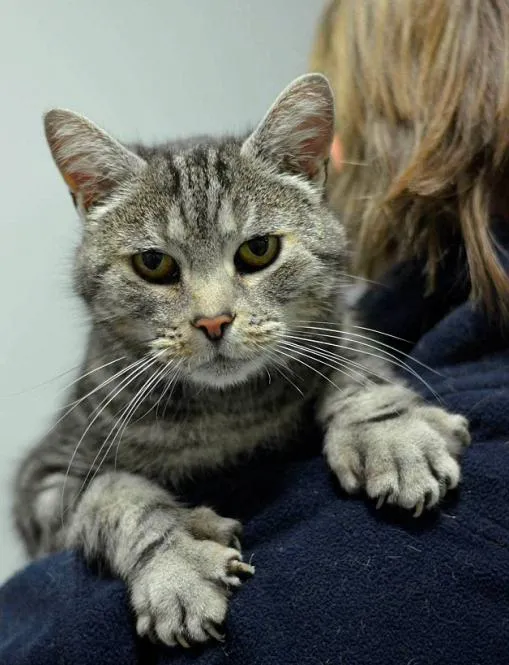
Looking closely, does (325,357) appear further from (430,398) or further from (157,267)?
(157,267)

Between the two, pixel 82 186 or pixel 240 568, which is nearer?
pixel 240 568

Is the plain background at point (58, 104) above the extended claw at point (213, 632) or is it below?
above

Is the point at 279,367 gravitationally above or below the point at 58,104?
below

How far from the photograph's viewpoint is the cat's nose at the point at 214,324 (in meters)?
0.77

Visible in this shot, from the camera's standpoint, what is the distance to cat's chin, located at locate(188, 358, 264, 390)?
2.66 ft

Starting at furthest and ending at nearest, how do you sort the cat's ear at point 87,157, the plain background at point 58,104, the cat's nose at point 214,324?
the plain background at point 58,104 → the cat's ear at point 87,157 → the cat's nose at point 214,324

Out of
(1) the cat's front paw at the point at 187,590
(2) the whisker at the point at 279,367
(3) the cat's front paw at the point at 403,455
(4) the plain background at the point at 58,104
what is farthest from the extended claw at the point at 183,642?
(4) the plain background at the point at 58,104

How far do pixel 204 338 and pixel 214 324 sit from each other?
0.02 metres

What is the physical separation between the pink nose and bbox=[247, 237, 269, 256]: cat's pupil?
0.11m

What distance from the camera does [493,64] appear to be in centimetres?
82

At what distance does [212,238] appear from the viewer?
819 mm

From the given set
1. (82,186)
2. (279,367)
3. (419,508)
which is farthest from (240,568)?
(82,186)

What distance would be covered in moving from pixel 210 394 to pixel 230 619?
0.32 metres

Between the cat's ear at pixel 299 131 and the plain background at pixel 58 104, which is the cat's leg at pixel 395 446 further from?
the plain background at pixel 58 104
